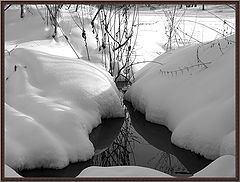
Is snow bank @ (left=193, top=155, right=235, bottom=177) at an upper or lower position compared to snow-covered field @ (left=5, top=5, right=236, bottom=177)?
upper

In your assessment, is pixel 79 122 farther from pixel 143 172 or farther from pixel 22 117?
pixel 143 172

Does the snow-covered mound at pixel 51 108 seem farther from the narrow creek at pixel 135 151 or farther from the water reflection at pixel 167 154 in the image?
the water reflection at pixel 167 154

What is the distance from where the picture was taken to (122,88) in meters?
4.95

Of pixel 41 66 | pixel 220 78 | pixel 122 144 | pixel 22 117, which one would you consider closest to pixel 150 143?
pixel 122 144

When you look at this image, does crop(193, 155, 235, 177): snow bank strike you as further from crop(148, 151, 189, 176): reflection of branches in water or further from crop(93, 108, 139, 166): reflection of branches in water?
crop(93, 108, 139, 166): reflection of branches in water

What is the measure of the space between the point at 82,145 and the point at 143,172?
0.94 meters

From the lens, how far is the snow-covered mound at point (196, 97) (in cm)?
286

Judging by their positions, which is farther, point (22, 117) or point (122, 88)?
point (122, 88)

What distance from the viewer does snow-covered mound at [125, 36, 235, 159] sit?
286 centimetres

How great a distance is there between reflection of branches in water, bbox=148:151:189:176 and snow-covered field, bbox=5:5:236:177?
0.51 feet

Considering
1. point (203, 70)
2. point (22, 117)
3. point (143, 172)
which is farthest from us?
point (203, 70)

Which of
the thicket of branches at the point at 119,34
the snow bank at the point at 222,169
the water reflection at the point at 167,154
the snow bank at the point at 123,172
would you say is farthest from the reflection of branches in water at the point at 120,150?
the snow bank at the point at 222,169

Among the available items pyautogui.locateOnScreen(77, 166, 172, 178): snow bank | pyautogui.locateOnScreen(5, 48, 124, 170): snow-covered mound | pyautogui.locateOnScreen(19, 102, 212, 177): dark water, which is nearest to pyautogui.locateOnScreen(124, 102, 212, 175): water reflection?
pyautogui.locateOnScreen(19, 102, 212, 177): dark water

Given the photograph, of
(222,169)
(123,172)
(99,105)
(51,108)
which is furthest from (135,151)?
(222,169)
